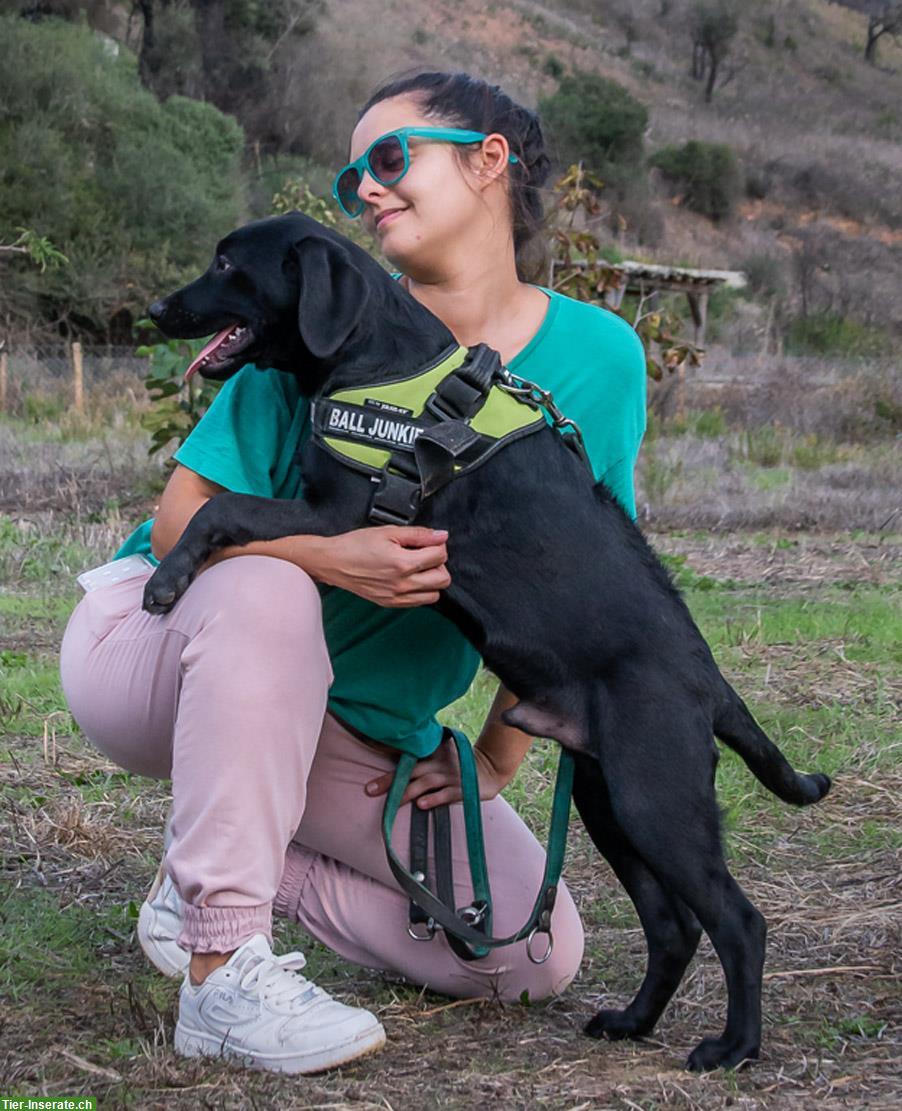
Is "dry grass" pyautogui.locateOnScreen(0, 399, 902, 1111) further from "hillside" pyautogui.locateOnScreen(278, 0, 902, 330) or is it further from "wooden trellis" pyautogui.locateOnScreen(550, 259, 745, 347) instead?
"hillside" pyautogui.locateOnScreen(278, 0, 902, 330)

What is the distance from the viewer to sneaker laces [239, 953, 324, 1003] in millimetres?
2113

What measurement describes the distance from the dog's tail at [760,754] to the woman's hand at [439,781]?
0.55 metres

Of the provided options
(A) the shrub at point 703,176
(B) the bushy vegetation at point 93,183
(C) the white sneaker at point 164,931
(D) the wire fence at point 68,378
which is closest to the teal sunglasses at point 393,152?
(C) the white sneaker at point 164,931

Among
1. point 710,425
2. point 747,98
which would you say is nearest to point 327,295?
point 710,425

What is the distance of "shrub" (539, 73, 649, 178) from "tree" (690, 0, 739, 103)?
55.8ft

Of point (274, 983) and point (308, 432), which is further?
point (308, 432)

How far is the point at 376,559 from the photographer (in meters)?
2.31

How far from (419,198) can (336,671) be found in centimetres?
92

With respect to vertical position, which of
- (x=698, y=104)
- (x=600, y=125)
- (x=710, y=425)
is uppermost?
(x=698, y=104)

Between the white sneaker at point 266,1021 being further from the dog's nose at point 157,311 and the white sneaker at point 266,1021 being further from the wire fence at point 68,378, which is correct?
the wire fence at point 68,378

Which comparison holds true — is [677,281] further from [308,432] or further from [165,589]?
[165,589]

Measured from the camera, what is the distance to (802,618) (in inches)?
225

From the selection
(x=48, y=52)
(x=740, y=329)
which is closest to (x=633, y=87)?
(x=740, y=329)

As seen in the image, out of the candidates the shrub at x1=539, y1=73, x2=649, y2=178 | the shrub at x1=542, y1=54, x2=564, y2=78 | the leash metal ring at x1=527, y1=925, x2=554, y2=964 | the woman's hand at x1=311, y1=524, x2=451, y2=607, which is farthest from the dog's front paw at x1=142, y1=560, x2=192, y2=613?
the shrub at x1=542, y1=54, x2=564, y2=78
